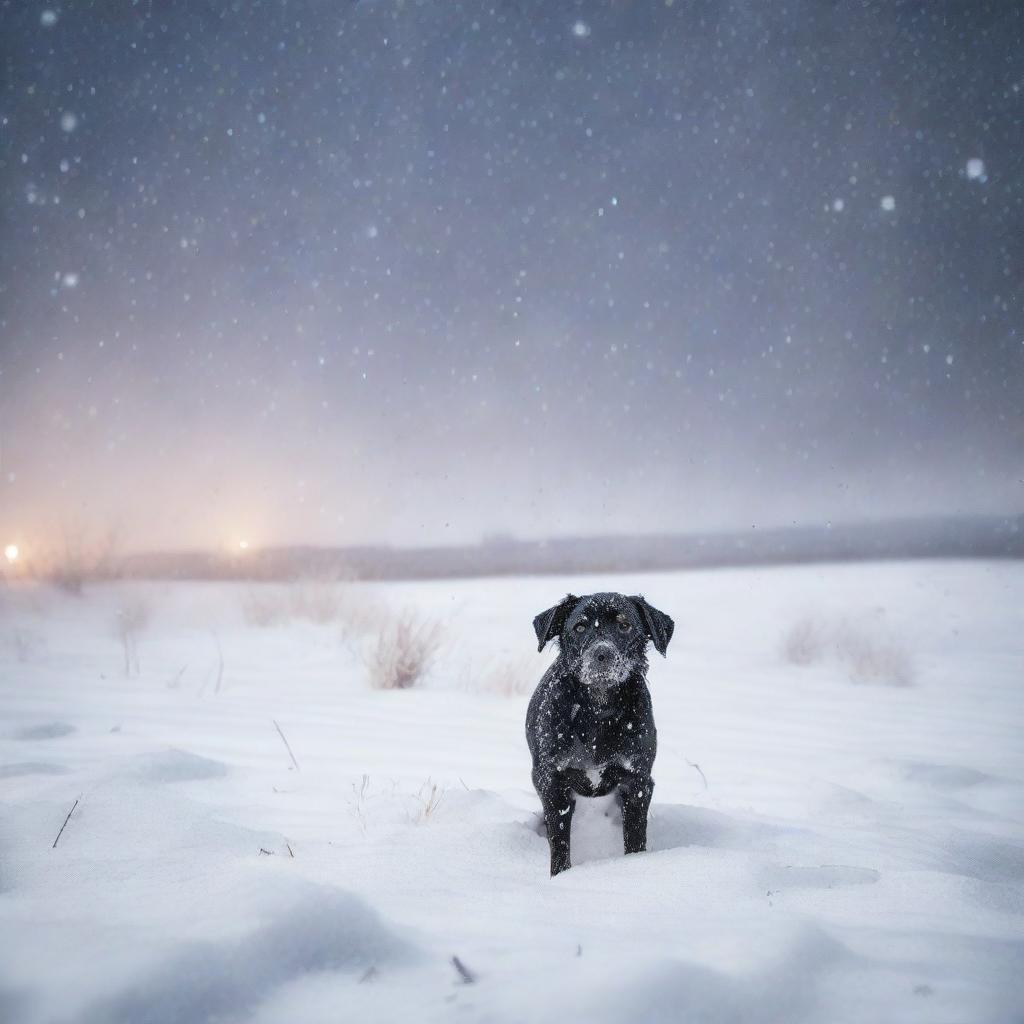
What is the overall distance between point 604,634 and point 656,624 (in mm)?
317

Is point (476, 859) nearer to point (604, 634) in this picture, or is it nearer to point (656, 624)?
point (604, 634)

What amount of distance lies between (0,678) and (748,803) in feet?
24.9

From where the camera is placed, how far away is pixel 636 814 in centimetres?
241

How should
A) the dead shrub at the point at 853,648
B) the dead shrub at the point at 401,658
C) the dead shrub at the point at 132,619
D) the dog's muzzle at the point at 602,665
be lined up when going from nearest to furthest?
the dog's muzzle at the point at 602,665 < the dead shrub at the point at 401,658 < the dead shrub at the point at 853,648 < the dead shrub at the point at 132,619

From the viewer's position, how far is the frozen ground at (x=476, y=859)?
1.21 m

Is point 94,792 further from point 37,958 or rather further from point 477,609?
point 477,609

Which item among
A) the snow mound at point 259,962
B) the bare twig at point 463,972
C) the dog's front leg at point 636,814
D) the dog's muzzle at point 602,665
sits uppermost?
the dog's muzzle at point 602,665

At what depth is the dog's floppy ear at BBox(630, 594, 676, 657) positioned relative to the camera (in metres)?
2.75

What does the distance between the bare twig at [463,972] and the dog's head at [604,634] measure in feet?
4.13

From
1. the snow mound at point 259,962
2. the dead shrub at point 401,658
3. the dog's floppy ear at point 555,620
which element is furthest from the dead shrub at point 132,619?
the snow mound at point 259,962

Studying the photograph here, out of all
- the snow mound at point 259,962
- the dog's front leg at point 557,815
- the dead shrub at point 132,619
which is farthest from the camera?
the dead shrub at point 132,619

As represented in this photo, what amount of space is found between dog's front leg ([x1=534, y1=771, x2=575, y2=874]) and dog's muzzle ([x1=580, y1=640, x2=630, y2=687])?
433mm

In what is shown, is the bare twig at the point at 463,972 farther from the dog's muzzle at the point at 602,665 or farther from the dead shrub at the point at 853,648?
the dead shrub at the point at 853,648

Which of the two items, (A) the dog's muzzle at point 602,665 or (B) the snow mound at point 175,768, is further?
(B) the snow mound at point 175,768
